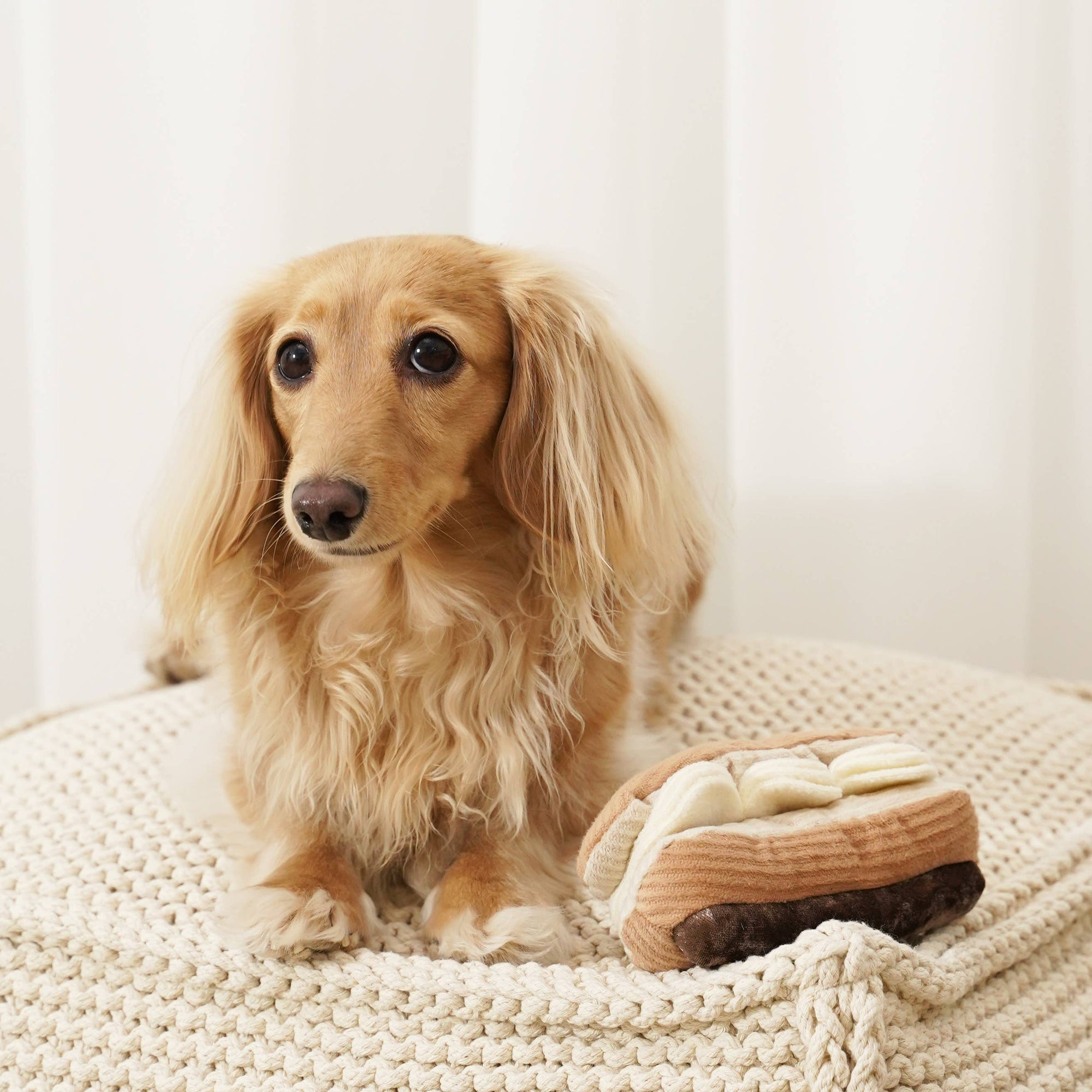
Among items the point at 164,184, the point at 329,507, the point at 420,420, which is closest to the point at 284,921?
the point at 329,507

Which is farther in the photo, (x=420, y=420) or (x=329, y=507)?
(x=420, y=420)

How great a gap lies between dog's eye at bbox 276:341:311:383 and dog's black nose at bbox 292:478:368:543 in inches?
9.4

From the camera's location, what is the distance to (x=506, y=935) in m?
1.22

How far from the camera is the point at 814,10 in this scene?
224 cm

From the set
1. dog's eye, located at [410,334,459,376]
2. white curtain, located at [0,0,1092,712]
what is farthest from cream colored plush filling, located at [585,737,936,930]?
white curtain, located at [0,0,1092,712]

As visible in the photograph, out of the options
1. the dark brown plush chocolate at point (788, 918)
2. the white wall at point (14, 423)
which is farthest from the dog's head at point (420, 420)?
the white wall at point (14, 423)

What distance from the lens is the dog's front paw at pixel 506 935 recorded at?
3.98 ft

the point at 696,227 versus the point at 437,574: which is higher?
the point at 696,227

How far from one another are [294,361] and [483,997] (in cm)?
76

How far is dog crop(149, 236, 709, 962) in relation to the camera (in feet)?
4.47

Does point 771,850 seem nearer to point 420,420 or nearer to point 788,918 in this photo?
point 788,918

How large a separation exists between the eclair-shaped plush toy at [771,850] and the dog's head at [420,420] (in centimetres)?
34

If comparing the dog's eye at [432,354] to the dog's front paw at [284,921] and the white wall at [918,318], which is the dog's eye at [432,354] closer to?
the dog's front paw at [284,921]

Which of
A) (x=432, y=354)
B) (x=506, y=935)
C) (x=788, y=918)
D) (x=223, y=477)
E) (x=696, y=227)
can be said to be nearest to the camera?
(x=788, y=918)
